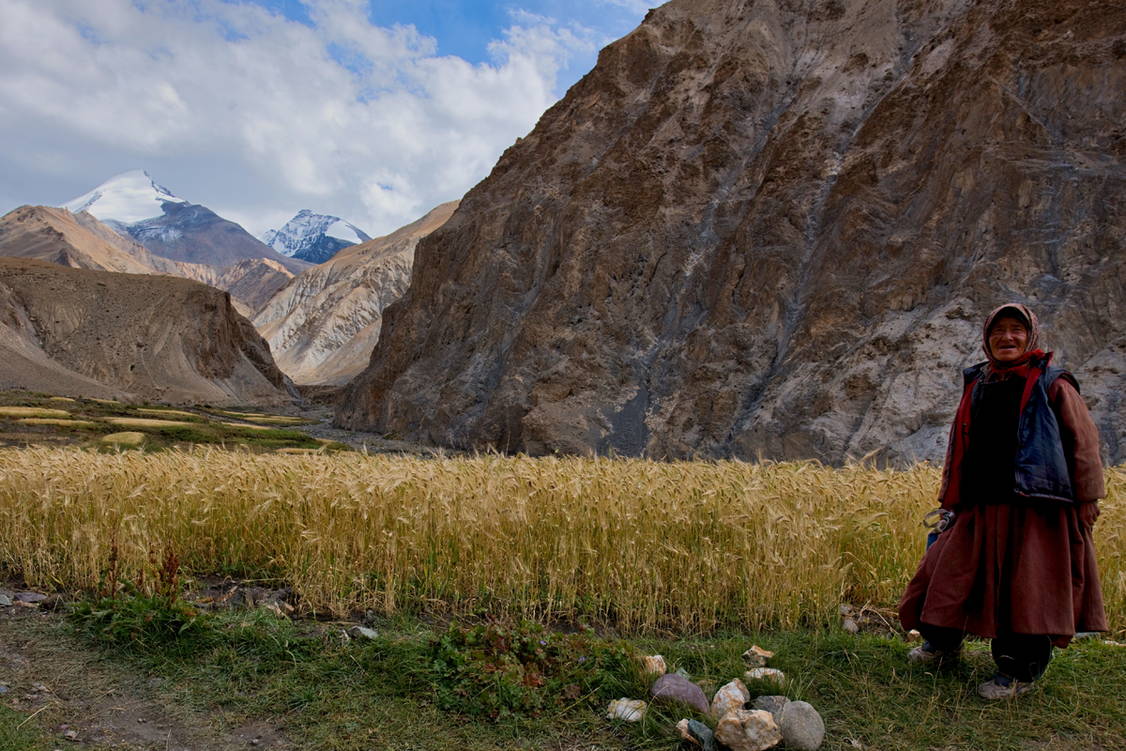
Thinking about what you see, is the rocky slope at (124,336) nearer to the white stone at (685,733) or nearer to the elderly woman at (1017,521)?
the white stone at (685,733)

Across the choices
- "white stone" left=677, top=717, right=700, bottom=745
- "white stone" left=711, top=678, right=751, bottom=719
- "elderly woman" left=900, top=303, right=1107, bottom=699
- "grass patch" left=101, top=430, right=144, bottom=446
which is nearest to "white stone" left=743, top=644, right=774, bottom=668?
"white stone" left=711, top=678, right=751, bottom=719

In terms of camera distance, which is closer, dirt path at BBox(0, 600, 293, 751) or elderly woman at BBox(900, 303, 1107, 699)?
dirt path at BBox(0, 600, 293, 751)

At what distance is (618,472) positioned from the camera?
7961 millimetres

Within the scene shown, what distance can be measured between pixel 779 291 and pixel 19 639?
2740cm

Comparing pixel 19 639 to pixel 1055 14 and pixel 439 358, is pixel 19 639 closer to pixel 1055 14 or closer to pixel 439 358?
pixel 1055 14

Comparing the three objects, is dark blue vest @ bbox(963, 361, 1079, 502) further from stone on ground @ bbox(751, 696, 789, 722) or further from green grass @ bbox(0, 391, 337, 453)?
green grass @ bbox(0, 391, 337, 453)

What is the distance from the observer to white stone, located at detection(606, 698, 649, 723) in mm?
4102

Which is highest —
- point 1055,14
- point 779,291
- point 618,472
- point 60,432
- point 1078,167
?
point 1055,14

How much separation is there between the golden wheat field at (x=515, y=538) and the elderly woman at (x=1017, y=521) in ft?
4.34

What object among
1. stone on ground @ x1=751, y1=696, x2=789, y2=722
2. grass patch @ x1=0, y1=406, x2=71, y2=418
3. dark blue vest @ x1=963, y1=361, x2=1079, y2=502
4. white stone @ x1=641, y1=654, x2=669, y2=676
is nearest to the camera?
stone on ground @ x1=751, y1=696, x2=789, y2=722

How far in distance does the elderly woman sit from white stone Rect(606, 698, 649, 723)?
193 cm

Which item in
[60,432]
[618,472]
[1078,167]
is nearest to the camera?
[618,472]

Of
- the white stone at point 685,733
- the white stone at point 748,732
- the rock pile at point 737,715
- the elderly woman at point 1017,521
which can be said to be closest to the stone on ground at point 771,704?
the rock pile at point 737,715

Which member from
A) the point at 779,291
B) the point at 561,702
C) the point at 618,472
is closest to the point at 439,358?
the point at 779,291
